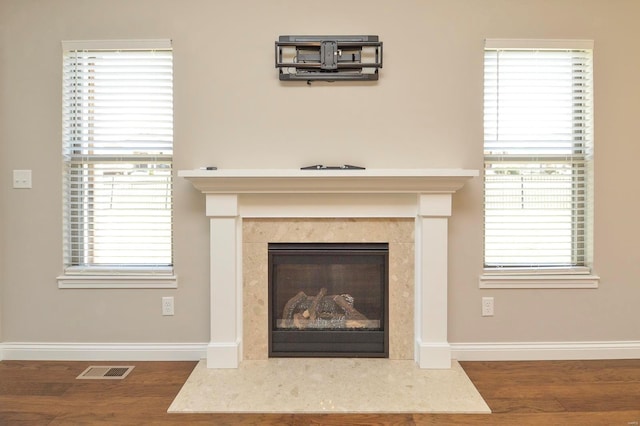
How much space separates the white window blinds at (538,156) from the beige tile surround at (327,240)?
600mm

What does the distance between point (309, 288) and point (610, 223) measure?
6.68 ft

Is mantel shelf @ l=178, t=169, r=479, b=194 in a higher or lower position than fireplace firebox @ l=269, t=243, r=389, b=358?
higher

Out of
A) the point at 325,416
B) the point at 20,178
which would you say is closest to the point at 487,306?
the point at 325,416

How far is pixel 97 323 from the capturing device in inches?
102

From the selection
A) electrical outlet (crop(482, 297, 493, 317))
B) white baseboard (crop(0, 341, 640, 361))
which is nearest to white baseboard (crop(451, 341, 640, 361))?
white baseboard (crop(0, 341, 640, 361))

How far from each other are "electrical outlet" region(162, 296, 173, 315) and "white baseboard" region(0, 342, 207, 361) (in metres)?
0.21

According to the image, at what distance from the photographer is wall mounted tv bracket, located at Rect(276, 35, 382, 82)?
8.09 feet

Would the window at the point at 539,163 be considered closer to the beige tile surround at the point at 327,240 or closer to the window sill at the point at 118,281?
the beige tile surround at the point at 327,240

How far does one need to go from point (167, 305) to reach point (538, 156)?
265 centimetres

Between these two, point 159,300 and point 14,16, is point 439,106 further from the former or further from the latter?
point 14,16

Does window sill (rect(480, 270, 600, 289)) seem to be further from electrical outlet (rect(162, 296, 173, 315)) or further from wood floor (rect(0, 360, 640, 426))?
electrical outlet (rect(162, 296, 173, 315))

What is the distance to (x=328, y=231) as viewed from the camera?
2.51 metres

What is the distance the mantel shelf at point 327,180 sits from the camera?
2273 millimetres

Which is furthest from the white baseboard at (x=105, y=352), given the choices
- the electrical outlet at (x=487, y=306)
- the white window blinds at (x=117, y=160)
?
the electrical outlet at (x=487, y=306)
